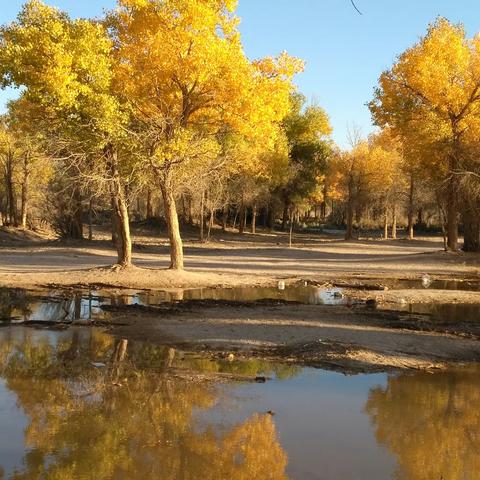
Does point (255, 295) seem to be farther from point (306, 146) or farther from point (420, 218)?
point (420, 218)

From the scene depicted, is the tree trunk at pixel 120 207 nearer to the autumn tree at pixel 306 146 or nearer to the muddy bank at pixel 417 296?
the muddy bank at pixel 417 296

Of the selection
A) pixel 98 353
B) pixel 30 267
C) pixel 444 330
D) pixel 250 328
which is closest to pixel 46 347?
pixel 98 353

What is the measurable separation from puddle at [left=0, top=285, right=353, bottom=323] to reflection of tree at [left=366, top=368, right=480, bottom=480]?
293 inches

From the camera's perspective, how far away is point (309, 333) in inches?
468

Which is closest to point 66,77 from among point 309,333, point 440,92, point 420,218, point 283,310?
point 283,310

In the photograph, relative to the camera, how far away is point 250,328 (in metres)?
12.4

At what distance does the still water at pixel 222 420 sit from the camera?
19.1 ft

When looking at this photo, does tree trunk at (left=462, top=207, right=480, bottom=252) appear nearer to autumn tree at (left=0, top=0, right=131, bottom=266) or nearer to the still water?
autumn tree at (left=0, top=0, right=131, bottom=266)

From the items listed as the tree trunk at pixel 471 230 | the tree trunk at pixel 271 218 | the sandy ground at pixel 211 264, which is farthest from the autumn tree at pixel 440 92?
the tree trunk at pixel 271 218

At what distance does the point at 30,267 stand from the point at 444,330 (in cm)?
1734

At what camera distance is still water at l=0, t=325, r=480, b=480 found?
229 inches

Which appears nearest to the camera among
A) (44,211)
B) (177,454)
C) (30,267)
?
(177,454)

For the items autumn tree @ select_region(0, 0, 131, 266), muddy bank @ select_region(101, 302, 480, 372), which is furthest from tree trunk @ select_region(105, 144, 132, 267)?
muddy bank @ select_region(101, 302, 480, 372)

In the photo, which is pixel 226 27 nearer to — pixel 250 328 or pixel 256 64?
pixel 256 64
